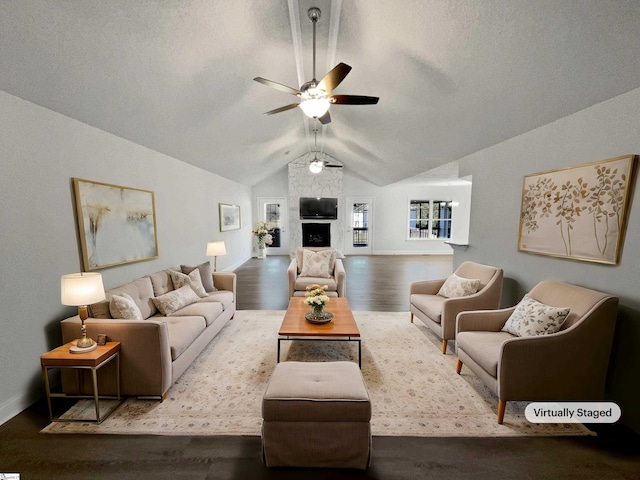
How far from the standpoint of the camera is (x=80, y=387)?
2.24 m

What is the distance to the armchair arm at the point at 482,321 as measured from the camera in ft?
8.70

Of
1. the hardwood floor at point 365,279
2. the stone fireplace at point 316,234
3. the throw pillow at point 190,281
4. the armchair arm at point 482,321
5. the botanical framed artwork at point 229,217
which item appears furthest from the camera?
the stone fireplace at point 316,234

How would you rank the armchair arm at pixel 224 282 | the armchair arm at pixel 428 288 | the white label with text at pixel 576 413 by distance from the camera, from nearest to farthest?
the white label with text at pixel 576 413 → the armchair arm at pixel 428 288 → the armchair arm at pixel 224 282

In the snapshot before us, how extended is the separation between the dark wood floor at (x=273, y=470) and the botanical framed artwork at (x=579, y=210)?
57.4 inches

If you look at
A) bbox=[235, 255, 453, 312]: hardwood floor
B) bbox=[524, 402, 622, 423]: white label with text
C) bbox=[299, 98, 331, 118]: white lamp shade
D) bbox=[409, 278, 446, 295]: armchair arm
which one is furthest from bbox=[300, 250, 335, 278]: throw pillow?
bbox=[524, 402, 622, 423]: white label with text

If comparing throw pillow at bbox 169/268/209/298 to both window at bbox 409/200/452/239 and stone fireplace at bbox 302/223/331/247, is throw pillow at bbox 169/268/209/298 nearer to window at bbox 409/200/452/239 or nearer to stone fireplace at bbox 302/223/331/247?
stone fireplace at bbox 302/223/331/247

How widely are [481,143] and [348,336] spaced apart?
10.7 ft

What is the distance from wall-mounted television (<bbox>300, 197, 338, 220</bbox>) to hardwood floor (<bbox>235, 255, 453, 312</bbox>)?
5.43 ft

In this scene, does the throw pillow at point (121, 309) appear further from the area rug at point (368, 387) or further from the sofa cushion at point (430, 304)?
the sofa cushion at point (430, 304)

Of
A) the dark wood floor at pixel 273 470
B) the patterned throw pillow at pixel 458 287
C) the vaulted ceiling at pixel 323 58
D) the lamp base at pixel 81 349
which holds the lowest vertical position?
the dark wood floor at pixel 273 470

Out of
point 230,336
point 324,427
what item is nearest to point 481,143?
point 324,427

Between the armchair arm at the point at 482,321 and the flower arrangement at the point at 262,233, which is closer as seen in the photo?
the armchair arm at the point at 482,321

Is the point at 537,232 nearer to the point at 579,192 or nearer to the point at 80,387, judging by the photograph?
the point at 579,192

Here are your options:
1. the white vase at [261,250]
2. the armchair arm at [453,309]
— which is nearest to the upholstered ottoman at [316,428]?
the armchair arm at [453,309]
